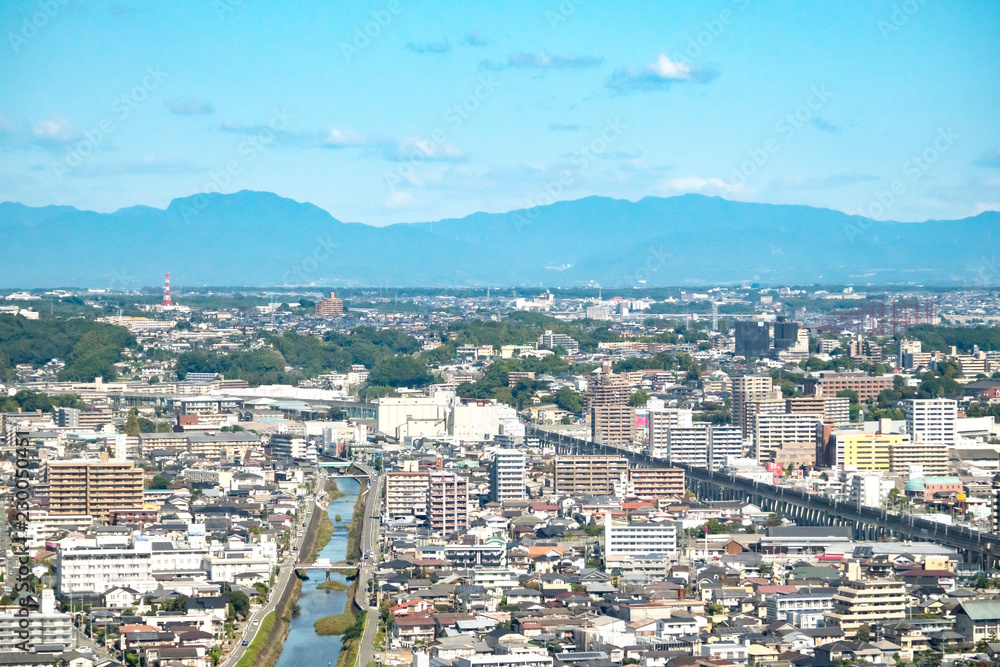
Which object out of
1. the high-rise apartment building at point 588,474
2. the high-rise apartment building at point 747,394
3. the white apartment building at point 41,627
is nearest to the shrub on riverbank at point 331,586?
the white apartment building at point 41,627

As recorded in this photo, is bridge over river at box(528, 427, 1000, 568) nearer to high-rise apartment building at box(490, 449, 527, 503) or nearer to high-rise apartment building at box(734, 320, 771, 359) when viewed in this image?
high-rise apartment building at box(490, 449, 527, 503)

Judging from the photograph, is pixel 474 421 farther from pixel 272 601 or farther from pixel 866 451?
pixel 272 601

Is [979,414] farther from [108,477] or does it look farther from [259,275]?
[259,275]

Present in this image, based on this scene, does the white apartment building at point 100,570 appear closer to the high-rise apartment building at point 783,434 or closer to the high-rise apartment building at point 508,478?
the high-rise apartment building at point 508,478

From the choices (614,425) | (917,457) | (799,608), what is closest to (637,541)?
(799,608)

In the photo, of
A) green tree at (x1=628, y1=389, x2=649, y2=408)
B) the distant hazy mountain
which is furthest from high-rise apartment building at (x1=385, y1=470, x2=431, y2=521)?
the distant hazy mountain
